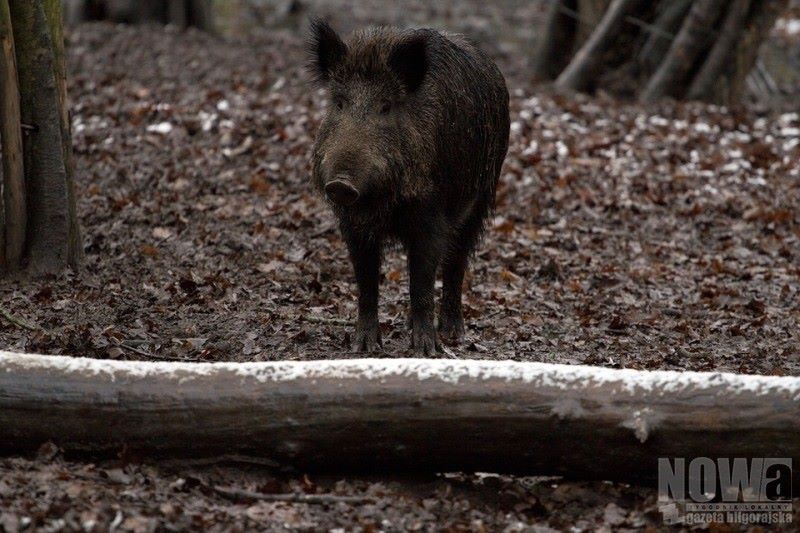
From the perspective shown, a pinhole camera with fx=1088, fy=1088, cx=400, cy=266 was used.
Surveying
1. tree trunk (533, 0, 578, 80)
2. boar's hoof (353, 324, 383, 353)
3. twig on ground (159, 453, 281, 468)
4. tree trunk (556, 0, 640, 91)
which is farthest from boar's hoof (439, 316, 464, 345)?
tree trunk (533, 0, 578, 80)

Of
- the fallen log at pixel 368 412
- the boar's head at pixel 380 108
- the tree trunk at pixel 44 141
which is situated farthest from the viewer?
the tree trunk at pixel 44 141

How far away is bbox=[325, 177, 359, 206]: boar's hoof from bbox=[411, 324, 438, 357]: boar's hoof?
3.62ft

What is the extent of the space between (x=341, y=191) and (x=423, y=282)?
100cm

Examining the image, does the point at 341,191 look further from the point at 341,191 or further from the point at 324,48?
the point at 324,48

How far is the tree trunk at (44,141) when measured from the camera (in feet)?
21.4

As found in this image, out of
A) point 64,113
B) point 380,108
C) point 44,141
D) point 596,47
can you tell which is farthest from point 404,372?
point 596,47

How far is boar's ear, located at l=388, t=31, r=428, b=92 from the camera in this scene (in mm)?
5637

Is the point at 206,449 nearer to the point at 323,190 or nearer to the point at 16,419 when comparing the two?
the point at 16,419

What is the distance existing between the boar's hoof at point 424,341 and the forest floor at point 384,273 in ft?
0.58

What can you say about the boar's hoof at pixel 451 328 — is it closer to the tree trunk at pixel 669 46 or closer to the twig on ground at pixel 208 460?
the twig on ground at pixel 208 460

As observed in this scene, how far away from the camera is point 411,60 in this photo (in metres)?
5.71

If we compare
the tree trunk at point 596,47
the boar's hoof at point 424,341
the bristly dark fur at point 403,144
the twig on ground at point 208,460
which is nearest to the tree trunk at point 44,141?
the bristly dark fur at point 403,144

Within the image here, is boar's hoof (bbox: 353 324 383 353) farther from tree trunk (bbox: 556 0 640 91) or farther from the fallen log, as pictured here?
tree trunk (bbox: 556 0 640 91)

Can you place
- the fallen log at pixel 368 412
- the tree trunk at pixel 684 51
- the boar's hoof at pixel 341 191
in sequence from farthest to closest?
the tree trunk at pixel 684 51 → the boar's hoof at pixel 341 191 → the fallen log at pixel 368 412
